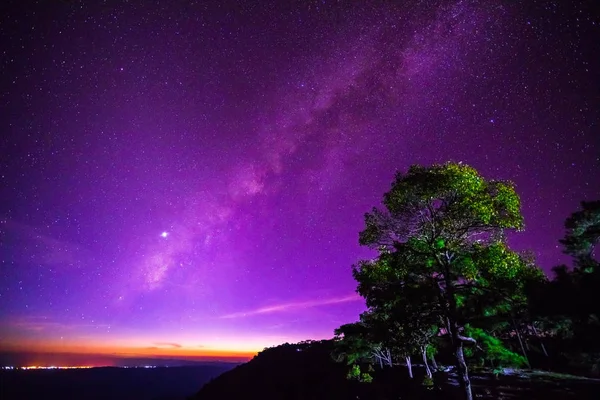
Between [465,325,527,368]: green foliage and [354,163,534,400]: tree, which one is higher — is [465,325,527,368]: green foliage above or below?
below

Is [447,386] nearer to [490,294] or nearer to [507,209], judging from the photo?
[490,294]

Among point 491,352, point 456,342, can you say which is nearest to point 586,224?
point 491,352

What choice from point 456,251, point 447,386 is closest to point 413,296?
point 456,251

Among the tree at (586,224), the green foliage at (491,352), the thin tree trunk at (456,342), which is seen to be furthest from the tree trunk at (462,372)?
the tree at (586,224)

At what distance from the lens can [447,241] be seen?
1223 cm

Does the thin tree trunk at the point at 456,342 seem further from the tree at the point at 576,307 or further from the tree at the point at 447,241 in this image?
the tree at the point at 576,307

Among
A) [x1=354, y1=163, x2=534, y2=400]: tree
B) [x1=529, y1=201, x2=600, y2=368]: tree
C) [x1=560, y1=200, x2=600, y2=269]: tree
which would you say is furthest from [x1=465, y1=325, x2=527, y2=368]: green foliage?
[x1=560, y1=200, x2=600, y2=269]: tree

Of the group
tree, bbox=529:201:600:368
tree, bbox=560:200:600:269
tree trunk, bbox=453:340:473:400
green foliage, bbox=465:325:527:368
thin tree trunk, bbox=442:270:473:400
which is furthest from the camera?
tree, bbox=560:200:600:269

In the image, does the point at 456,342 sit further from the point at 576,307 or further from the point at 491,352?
the point at 576,307

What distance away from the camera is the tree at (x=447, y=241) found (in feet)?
36.1

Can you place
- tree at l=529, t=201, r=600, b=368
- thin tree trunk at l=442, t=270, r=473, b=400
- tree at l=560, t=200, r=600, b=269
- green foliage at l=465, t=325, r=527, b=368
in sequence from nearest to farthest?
tree at l=529, t=201, r=600, b=368
thin tree trunk at l=442, t=270, r=473, b=400
green foliage at l=465, t=325, r=527, b=368
tree at l=560, t=200, r=600, b=269

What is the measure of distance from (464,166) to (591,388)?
22742 millimetres

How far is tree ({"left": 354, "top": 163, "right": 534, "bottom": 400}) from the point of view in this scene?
11.0m

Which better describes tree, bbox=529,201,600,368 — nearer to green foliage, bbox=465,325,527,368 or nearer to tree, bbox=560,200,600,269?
green foliage, bbox=465,325,527,368
